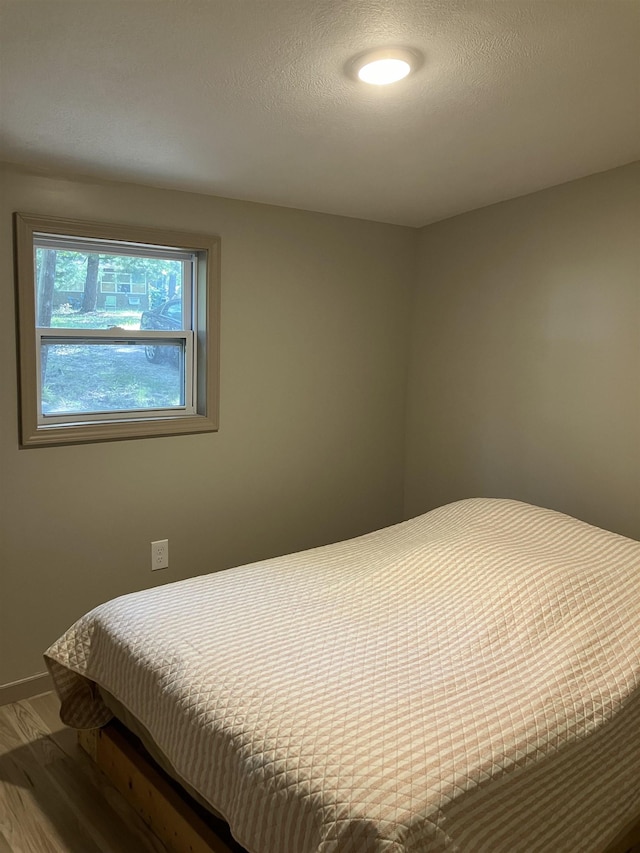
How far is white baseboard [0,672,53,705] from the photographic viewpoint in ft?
8.23

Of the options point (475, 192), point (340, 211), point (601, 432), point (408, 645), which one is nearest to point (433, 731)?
point (408, 645)

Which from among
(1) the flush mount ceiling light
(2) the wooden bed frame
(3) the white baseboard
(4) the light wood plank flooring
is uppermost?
(1) the flush mount ceiling light

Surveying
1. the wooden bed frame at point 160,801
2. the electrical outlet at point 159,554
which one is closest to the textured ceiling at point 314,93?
the electrical outlet at point 159,554

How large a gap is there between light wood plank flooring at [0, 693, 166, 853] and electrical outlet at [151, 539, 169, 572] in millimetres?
717

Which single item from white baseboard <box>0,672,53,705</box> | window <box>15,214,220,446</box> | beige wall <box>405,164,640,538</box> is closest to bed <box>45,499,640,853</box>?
beige wall <box>405,164,640,538</box>

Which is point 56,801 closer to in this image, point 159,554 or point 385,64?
point 159,554

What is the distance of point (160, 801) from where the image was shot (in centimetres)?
178

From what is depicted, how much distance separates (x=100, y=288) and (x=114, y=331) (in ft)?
0.62

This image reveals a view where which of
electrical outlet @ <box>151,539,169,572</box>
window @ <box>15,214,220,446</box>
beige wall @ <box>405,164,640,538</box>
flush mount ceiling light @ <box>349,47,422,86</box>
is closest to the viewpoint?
flush mount ceiling light @ <box>349,47,422,86</box>

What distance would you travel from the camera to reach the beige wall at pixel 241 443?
2492mm

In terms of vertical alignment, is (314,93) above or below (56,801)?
above

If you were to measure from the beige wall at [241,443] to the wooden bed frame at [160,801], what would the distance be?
28.4 inches

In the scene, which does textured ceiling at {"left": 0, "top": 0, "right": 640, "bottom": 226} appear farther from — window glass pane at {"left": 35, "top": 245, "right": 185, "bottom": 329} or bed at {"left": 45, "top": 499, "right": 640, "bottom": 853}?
bed at {"left": 45, "top": 499, "right": 640, "bottom": 853}

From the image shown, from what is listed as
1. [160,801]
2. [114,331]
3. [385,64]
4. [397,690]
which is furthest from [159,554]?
[385,64]
